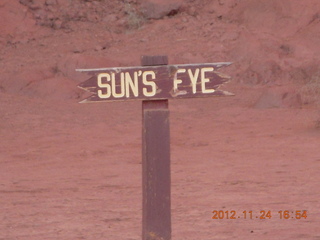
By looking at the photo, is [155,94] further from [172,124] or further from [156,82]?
[172,124]

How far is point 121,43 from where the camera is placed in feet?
62.6

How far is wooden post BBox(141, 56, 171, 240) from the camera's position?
5258mm

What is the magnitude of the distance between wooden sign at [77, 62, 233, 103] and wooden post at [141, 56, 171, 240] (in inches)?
3.6

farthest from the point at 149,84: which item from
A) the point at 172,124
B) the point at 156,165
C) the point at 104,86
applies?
the point at 172,124

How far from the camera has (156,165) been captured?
5285 millimetres

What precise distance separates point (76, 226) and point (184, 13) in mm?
13925

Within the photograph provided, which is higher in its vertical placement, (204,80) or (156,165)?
(204,80)

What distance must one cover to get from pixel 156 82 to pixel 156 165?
1.95 feet

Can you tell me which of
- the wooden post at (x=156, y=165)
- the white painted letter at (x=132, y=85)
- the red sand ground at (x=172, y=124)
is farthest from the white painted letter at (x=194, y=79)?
the red sand ground at (x=172, y=124)

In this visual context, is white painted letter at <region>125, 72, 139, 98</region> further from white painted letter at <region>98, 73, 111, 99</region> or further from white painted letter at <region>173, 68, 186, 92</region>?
Answer: white painted letter at <region>173, 68, 186, 92</region>
